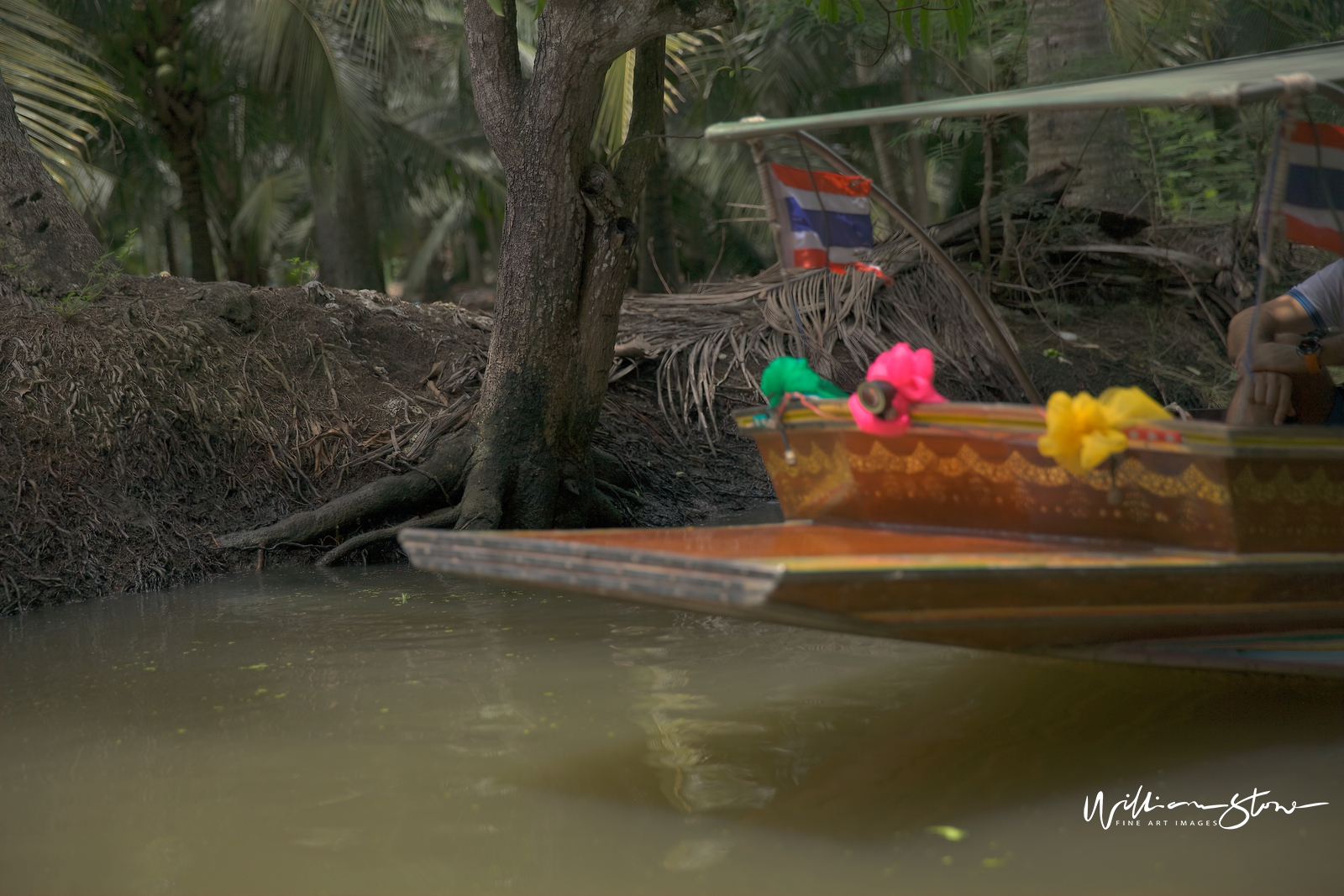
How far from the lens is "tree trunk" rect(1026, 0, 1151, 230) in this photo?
816 centimetres

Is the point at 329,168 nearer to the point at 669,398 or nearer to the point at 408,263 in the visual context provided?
the point at 669,398

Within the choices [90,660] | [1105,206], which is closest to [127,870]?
[90,660]

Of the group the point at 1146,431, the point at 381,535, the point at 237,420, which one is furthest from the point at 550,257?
the point at 1146,431

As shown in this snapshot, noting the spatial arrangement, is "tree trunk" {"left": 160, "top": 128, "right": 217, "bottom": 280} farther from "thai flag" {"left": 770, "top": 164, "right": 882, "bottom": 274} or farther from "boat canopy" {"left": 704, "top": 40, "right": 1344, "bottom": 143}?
"boat canopy" {"left": 704, "top": 40, "right": 1344, "bottom": 143}

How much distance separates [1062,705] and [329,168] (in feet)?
34.9

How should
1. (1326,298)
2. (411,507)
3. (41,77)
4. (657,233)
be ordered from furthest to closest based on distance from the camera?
(657,233)
(41,77)
(411,507)
(1326,298)

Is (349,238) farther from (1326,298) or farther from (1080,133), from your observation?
(1326,298)

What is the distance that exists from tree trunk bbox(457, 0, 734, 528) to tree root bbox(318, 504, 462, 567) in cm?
14

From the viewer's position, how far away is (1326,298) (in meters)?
3.73

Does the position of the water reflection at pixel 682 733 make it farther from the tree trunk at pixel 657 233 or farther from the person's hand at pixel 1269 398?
the tree trunk at pixel 657 233

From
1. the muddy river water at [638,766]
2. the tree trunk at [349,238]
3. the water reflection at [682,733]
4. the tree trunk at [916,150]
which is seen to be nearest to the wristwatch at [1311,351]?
the muddy river water at [638,766]

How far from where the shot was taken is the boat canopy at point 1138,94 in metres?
2.44

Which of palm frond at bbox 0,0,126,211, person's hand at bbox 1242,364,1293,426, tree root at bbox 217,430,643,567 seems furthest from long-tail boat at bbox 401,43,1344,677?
palm frond at bbox 0,0,126,211

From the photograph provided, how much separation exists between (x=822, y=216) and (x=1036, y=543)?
1287mm
